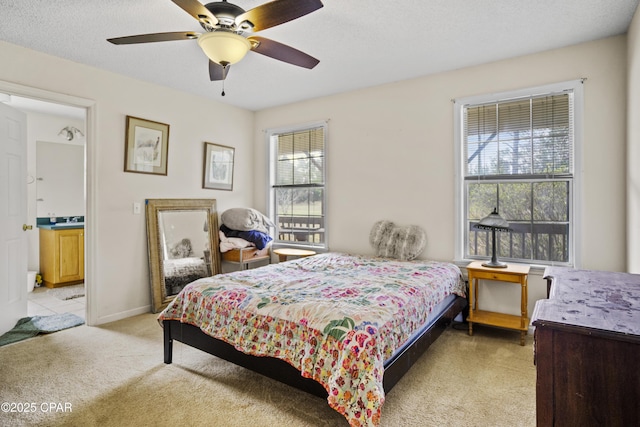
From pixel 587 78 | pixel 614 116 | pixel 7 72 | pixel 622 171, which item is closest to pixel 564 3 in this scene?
pixel 587 78

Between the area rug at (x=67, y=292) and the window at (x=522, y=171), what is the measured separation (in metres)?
4.77

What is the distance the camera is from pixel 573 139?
3.04 metres

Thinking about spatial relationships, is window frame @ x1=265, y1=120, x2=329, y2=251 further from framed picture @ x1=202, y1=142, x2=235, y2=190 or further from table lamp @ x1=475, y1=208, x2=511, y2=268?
table lamp @ x1=475, y1=208, x2=511, y2=268

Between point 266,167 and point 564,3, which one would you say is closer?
point 564,3

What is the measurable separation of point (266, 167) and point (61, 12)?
2.91 m

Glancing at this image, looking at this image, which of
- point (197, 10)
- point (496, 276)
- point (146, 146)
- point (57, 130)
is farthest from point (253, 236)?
point (57, 130)

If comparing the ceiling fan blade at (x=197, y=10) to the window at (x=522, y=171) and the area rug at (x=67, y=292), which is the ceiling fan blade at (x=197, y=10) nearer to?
the window at (x=522, y=171)

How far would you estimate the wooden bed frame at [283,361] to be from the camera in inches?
73.9

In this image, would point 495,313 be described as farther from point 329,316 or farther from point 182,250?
point 182,250

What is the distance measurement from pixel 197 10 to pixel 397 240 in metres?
2.82

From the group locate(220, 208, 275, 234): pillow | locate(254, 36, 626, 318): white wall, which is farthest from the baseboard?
locate(254, 36, 626, 318): white wall

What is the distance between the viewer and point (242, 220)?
440 centimetres

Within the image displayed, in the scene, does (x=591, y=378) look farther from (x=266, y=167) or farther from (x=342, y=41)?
(x=266, y=167)

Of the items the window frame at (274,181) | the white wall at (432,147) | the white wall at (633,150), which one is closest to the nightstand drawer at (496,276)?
the white wall at (432,147)
